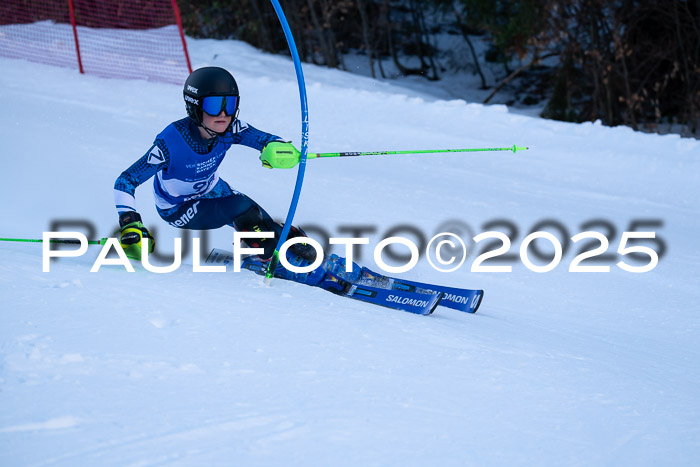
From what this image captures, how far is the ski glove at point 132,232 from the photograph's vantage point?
3389 millimetres

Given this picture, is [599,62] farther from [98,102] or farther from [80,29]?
[80,29]

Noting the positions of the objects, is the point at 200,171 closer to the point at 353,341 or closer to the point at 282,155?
the point at 282,155

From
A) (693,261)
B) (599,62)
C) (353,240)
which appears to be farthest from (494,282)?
(599,62)

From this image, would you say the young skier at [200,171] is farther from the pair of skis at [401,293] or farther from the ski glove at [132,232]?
the pair of skis at [401,293]

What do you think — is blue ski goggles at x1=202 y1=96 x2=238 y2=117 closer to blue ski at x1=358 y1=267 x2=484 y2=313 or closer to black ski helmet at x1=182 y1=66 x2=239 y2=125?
black ski helmet at x1=182 y1=66 x2=239 y2=125

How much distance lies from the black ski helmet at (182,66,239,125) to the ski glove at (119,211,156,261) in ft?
2.16

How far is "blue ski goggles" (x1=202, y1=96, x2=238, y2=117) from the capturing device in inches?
143

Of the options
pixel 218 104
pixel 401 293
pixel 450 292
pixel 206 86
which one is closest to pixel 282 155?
pixel 218 104

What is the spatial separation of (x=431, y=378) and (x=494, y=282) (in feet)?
7.05

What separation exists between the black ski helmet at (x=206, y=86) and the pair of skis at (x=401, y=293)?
102cm

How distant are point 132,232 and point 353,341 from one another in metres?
1.27

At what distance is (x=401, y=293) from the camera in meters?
3.93

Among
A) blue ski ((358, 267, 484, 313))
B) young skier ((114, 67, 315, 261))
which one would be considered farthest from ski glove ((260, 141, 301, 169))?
blue ski ((358, 267, 484, 313))

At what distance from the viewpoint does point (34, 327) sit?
2486 millimetres
